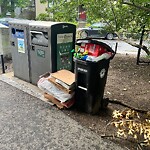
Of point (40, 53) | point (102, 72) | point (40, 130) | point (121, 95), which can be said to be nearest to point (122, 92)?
point (121, 95)

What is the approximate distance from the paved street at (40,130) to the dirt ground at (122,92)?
0.17m

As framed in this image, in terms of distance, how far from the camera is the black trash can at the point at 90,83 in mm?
3004

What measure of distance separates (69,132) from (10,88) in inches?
83.4

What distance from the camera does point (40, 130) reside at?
110 inches

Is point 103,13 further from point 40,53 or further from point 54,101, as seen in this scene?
point 54,101

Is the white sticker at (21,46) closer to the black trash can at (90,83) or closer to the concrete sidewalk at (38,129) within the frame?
the concrete sidewalk at (38,129)

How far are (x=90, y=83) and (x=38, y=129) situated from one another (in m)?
1.09

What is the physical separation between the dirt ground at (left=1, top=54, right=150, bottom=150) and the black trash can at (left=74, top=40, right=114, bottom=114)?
17 centimetres

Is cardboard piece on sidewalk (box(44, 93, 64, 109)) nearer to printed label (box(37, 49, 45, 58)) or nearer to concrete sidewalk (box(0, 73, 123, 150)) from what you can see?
concrete sidewalk (box(0, 73, 123, 150))

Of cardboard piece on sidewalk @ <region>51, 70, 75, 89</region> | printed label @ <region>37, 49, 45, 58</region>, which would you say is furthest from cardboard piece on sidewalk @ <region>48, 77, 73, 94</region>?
printed label @ <region>37, 49, 45, 58</region>

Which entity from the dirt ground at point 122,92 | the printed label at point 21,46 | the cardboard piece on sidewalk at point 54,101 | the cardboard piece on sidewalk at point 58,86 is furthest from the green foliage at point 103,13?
the cardboard piece on sidewalk at point 54,101

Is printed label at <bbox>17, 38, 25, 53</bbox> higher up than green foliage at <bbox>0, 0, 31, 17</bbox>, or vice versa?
green foliage at <bbox>0, 0, 31, 17</bbox>

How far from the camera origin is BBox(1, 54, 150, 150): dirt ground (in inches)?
117

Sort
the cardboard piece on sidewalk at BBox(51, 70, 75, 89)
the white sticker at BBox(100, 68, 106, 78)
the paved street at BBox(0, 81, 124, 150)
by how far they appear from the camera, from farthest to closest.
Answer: the cardboard piece on sidewalk at BBox(51, 70, 75, 89)
the white sticker at BBox(100, 68, 106, 78)
the paved street at BBox(0, 81, 124, 150)
